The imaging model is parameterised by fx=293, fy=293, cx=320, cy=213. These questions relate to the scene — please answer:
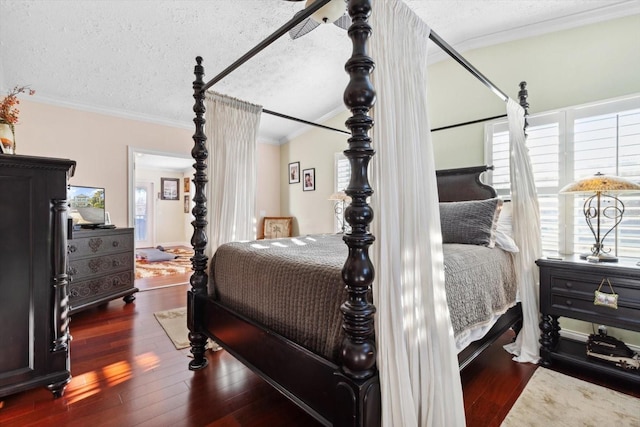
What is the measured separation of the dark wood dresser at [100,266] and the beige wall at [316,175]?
2.78m

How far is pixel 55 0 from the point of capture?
247 cm

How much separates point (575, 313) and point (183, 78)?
4.53m

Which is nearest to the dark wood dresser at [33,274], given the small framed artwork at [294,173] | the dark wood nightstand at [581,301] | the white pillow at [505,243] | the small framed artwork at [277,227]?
the white pillow at [505,243]

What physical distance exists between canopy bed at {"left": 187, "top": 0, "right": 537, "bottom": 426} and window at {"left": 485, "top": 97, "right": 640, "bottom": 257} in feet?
1.46

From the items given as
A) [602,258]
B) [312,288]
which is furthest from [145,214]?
[602,258]

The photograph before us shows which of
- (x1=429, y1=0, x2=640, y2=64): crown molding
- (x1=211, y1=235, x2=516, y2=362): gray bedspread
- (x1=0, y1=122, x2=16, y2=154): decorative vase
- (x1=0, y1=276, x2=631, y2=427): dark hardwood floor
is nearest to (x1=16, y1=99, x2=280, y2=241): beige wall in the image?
(x1=0, y1=122, x2=16, y2=154): decorative vase

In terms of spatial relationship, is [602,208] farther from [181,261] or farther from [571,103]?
[181,261]

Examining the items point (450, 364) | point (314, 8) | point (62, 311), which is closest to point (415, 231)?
point (450, 364)

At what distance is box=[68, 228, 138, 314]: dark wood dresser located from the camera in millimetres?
2961

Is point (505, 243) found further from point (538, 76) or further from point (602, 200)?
point (538, 76)

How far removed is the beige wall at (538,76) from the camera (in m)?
2.35

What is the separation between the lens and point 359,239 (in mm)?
1030

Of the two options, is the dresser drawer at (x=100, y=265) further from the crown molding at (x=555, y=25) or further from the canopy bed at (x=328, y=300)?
the crown molding at (x=555, y=25)

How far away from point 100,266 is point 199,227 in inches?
76.0
